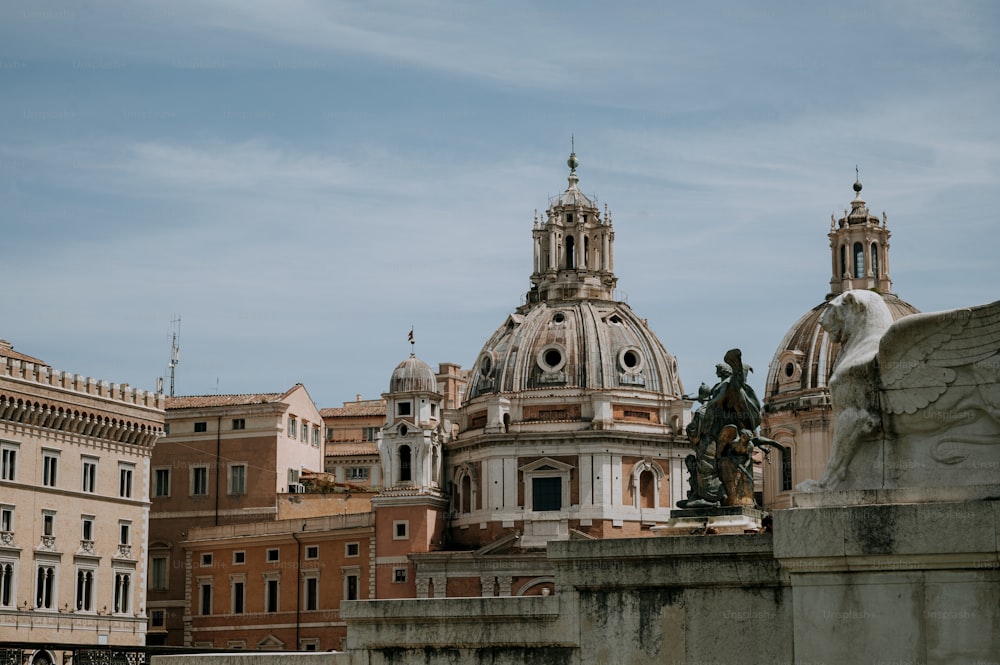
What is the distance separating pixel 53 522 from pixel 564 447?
3000 cm

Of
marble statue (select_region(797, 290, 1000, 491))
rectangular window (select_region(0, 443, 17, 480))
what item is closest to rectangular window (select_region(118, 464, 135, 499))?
rectangular window (select_region(0, 443, 17, 480))

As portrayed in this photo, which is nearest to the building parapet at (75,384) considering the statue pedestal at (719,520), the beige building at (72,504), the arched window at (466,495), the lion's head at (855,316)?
the beige building at (72,504)

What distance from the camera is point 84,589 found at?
6500 cm

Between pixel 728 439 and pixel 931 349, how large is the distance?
970cm

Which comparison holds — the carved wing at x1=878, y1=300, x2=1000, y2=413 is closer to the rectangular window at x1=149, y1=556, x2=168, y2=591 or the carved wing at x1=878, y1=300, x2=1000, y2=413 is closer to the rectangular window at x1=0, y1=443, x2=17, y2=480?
the rectangular window at x1=0, y1=443, x2=17, y2=480

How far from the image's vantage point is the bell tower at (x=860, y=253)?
3519 inches

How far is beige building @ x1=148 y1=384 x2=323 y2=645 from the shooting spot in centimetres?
8256

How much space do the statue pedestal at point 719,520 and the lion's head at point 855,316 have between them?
9200 millimetres

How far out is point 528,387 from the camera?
87312mm

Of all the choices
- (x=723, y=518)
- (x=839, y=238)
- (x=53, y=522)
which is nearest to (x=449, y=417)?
(x=839, y=238)

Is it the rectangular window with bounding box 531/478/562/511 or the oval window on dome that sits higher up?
the oval window on dome

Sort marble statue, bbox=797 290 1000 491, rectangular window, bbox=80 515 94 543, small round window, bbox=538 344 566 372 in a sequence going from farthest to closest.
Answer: small round window, bbox=538 344 566 372, rectangular window, bbox=80 515 94 543, marble statue, bbox=797 290 1000 491

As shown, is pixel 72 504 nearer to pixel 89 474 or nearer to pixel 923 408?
pixel 89 474

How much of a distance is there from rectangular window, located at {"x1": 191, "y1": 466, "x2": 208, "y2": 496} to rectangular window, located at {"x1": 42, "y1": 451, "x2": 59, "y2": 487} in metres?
20.0
